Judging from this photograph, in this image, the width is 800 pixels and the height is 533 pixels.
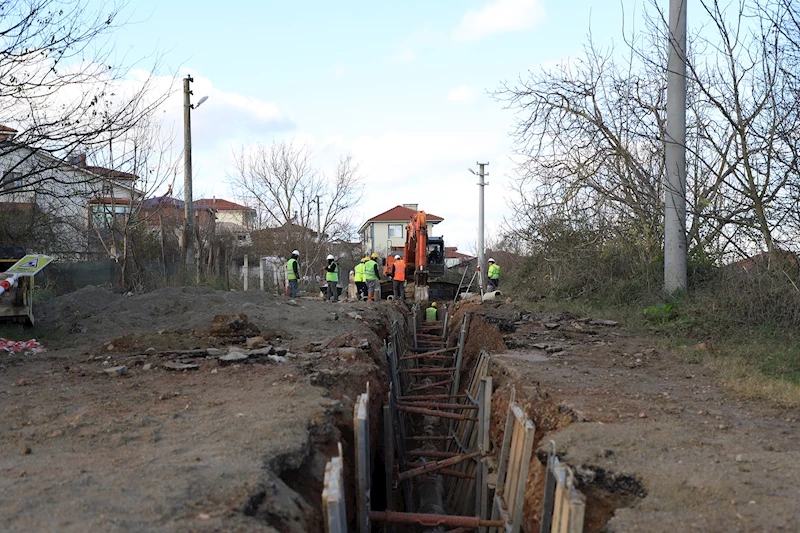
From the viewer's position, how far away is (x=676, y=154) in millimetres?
11609

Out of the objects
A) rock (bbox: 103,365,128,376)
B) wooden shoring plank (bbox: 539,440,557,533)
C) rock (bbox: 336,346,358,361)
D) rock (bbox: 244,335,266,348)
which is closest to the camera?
wooden shoring plank (bbox: 539,440,557,533)

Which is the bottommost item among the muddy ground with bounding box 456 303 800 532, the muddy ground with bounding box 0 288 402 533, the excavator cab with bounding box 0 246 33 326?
the muddy ground with bounding box 456 303 800 532

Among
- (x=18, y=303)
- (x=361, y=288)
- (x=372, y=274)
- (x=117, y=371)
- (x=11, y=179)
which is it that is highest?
(x=11, y=179)

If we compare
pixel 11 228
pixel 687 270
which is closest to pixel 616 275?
pixel 687 270

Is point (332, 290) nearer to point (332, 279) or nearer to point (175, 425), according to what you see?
point (332, 279)

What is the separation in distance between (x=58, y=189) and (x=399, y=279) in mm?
10293

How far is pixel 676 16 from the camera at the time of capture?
1122 centimetres

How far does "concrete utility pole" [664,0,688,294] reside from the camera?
442 inches

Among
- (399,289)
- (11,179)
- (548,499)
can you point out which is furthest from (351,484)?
(399,289)

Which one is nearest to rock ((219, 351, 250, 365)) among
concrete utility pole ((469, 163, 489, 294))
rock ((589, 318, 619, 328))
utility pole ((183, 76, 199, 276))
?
rock ((589, 318, 619, 328))

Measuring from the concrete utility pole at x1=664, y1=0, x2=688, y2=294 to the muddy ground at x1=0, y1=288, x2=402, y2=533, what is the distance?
5.54m

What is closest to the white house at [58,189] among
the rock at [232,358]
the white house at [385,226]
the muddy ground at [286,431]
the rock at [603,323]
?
the muddy ground at [286,431]

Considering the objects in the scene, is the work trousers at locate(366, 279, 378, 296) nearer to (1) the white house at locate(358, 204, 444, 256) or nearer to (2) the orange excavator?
(2) the orange excavator

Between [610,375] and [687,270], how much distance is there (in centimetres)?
584
